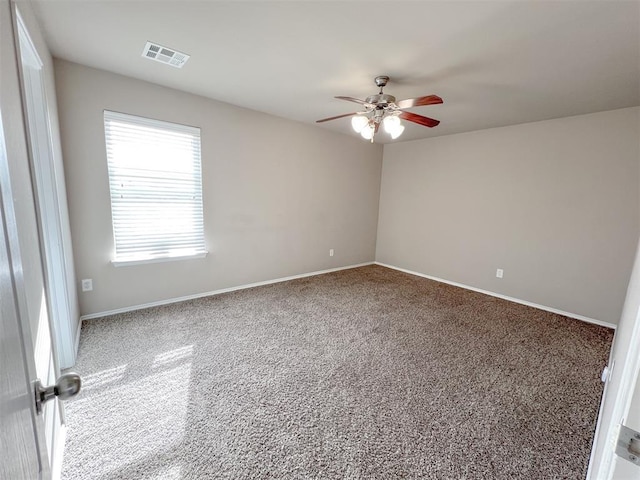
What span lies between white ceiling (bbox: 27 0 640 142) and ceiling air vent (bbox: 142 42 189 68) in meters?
0.06

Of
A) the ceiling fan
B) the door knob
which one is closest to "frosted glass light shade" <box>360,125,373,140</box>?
the ceiling fan

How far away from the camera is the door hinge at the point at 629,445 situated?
44cm

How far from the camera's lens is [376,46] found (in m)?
2.00

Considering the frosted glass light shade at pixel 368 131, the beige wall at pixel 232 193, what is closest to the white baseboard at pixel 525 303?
the beige wall at pixel 232 193

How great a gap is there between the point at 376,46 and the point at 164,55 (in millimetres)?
1712

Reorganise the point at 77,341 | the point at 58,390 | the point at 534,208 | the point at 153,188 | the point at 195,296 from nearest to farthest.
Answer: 1. the point at 58,390
2. the point at 77,341
3. the point at 153,188
4. the point at 195,296
5. the point at 534,208

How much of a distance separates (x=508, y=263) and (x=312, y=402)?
3.45 metres

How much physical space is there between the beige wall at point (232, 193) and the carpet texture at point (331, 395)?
0.47 meters

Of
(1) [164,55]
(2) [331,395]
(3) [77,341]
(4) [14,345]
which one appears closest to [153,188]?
(1) [164,55]

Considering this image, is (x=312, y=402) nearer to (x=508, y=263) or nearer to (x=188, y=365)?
(x=188, y=365)

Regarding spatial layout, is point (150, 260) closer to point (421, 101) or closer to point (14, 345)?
point (14, 345)

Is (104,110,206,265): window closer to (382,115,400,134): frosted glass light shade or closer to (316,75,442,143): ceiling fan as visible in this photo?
(316,75,442,143): ceiling fan

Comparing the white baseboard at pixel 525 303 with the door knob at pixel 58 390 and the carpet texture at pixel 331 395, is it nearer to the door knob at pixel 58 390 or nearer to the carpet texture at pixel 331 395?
the carpet texture at pixel 331 395

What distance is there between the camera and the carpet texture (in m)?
1.44
